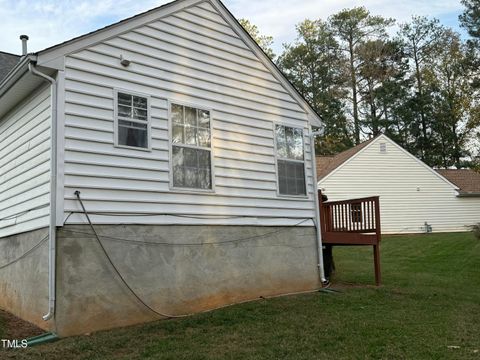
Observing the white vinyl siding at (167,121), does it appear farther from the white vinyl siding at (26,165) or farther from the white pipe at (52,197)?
the white vinyl siding at (26,165)

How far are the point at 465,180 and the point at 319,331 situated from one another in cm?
2383

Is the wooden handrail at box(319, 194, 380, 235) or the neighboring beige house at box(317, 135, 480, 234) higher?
the neighboring beige house at box(317, 135, 480, 234)

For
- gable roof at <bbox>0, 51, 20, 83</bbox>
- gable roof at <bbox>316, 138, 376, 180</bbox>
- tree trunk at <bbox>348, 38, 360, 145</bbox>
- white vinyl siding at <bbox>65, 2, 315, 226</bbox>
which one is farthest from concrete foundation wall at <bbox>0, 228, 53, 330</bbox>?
tree trunk at <bbox>348, 38, 360, 145</bbox>

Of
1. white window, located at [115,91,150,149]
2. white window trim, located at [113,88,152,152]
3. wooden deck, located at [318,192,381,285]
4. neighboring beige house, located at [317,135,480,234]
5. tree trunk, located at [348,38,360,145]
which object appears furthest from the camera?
tree trunk, located at [348,38,360,145]

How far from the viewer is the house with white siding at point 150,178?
668 centimetres

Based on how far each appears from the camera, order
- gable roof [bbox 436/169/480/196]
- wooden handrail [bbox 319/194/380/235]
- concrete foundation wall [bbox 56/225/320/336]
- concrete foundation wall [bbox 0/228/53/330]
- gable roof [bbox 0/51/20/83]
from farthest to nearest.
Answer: gable roof [bbox 436/169/480/196]
gable roof [bbox 0/51/20/83]
wooden handrail [bbox 319/194/380/235]
concrete foundation wall [bbox 0/228/53/330]
concrete foundation wall [bbox 56/225/320/336]

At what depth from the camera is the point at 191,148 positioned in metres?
8.16

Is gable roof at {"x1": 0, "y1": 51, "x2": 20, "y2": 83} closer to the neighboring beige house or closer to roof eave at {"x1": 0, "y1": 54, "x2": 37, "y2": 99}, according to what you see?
roof eave at {"x1": 0, "y1": 54, "x2": 37, "y2": 99}

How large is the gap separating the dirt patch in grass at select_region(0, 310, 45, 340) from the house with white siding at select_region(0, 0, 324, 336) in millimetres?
136

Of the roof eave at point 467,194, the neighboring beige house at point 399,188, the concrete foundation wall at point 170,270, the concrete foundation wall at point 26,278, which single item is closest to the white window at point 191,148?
the concrete foundation wall at point 170,270

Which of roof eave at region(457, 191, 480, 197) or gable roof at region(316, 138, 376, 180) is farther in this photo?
roof eave at region(457, 191, 480, 197)

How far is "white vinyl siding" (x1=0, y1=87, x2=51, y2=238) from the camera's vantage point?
6945mm

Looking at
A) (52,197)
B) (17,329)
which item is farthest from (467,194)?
(17,329)

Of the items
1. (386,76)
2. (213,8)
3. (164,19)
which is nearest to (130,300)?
(164,19)
